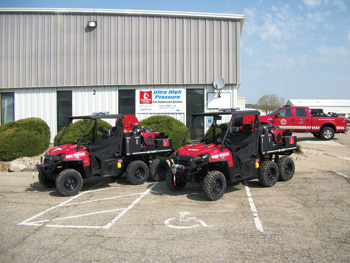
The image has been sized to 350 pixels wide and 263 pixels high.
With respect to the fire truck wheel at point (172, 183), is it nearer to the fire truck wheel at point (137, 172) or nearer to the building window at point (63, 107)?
the fire truck wheel at point (137, 172)

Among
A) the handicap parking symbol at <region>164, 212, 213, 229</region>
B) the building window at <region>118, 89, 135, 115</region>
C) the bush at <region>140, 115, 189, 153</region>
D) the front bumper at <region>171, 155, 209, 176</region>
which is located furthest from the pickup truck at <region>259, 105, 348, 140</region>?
the handicap parking symbol at <region>164, 212, 213, 229</region>

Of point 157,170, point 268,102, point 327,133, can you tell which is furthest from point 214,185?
point 268,102

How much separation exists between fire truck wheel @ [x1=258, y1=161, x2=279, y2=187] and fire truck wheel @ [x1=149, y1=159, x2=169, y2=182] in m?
2.93

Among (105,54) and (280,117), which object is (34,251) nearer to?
(105,54)

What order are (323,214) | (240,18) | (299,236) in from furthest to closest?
1. (240,18)
2. (323,214)
3. (299,236)

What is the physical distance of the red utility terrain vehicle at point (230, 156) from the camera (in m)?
7.05

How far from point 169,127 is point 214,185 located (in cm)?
691

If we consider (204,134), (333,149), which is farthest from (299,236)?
(333,149)

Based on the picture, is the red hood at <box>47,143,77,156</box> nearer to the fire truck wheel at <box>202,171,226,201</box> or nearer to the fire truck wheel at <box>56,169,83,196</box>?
the fire truck wheel at <box>56,169,83,196</box>

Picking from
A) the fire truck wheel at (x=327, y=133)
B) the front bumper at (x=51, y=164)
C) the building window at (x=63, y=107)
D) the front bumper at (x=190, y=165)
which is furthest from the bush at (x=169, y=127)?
the fire truck wheel at (x=327, y=133)

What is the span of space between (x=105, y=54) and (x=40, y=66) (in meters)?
3.72

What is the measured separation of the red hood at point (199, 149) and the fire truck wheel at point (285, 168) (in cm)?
246

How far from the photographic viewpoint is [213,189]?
7016 mm

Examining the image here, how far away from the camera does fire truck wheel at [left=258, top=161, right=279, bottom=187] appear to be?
803cm
